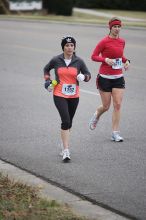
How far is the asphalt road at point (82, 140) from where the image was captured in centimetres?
802

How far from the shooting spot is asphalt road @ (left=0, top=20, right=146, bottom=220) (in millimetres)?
8016

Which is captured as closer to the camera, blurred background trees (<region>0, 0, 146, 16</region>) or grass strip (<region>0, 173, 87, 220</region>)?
grass strip (<region>0, 173, 87, 220</region>)

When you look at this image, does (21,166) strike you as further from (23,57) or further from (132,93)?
(23,57)

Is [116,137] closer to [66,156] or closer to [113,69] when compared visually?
[113,69]

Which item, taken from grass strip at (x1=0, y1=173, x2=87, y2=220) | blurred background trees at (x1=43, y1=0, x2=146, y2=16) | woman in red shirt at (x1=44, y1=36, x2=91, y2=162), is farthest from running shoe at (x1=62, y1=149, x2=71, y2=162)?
blurred background trees at (x1=43, y1=0, x2=146, y2=16)

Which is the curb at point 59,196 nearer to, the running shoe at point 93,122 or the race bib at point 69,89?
the race bib at point 69,89

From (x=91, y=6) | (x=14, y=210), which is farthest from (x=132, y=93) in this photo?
(x=91, y=6)

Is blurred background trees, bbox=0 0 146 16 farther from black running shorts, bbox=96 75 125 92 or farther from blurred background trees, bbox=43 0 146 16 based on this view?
black running shorts, bbox=96 75 125 92

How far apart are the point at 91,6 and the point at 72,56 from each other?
48771 millimetres

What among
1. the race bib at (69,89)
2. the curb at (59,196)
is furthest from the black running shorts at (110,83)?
the curb at (59,196)

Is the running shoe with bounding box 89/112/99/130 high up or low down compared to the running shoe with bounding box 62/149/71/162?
down

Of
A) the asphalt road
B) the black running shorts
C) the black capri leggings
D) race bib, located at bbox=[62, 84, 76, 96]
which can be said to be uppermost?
race bib, located at bbox=[62, 84, 76, 96]

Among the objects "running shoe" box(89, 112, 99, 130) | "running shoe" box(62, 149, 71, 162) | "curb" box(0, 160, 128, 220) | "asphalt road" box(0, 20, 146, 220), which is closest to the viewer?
"curb" box(0, 160, 128, 220)

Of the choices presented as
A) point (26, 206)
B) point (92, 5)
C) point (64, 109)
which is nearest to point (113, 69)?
point (64, 109)
